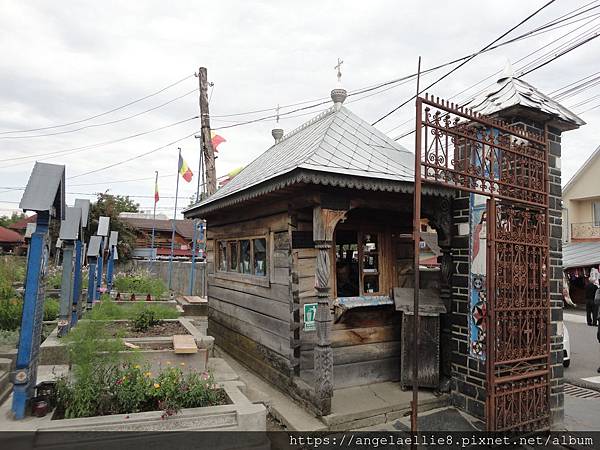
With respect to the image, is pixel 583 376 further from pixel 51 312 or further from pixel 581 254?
pixel 581 254

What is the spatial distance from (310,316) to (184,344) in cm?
196

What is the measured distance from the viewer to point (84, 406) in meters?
4.30

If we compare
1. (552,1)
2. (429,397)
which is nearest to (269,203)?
(429,397)

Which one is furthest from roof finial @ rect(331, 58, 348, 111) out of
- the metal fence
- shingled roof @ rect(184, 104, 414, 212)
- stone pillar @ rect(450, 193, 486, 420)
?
the metal fence

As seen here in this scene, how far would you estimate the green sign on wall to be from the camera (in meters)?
5.68

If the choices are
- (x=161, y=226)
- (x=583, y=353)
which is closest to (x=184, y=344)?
(x=583, y=353)

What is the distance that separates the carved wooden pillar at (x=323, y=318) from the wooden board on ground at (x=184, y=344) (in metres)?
1.94

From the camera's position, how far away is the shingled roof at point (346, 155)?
17.3 ft

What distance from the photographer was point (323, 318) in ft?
17.3

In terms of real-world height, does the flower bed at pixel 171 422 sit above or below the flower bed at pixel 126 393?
below

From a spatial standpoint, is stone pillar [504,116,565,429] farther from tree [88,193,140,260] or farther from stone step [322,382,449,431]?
tree [88,193,140,260]

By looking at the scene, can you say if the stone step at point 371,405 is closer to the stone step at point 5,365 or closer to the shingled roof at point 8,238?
the stone step at point 5,365

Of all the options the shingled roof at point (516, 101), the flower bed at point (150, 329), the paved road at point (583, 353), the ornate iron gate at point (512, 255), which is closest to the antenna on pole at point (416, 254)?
the ornate iron gate at point (512, 255)

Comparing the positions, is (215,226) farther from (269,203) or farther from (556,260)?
(556,260)
